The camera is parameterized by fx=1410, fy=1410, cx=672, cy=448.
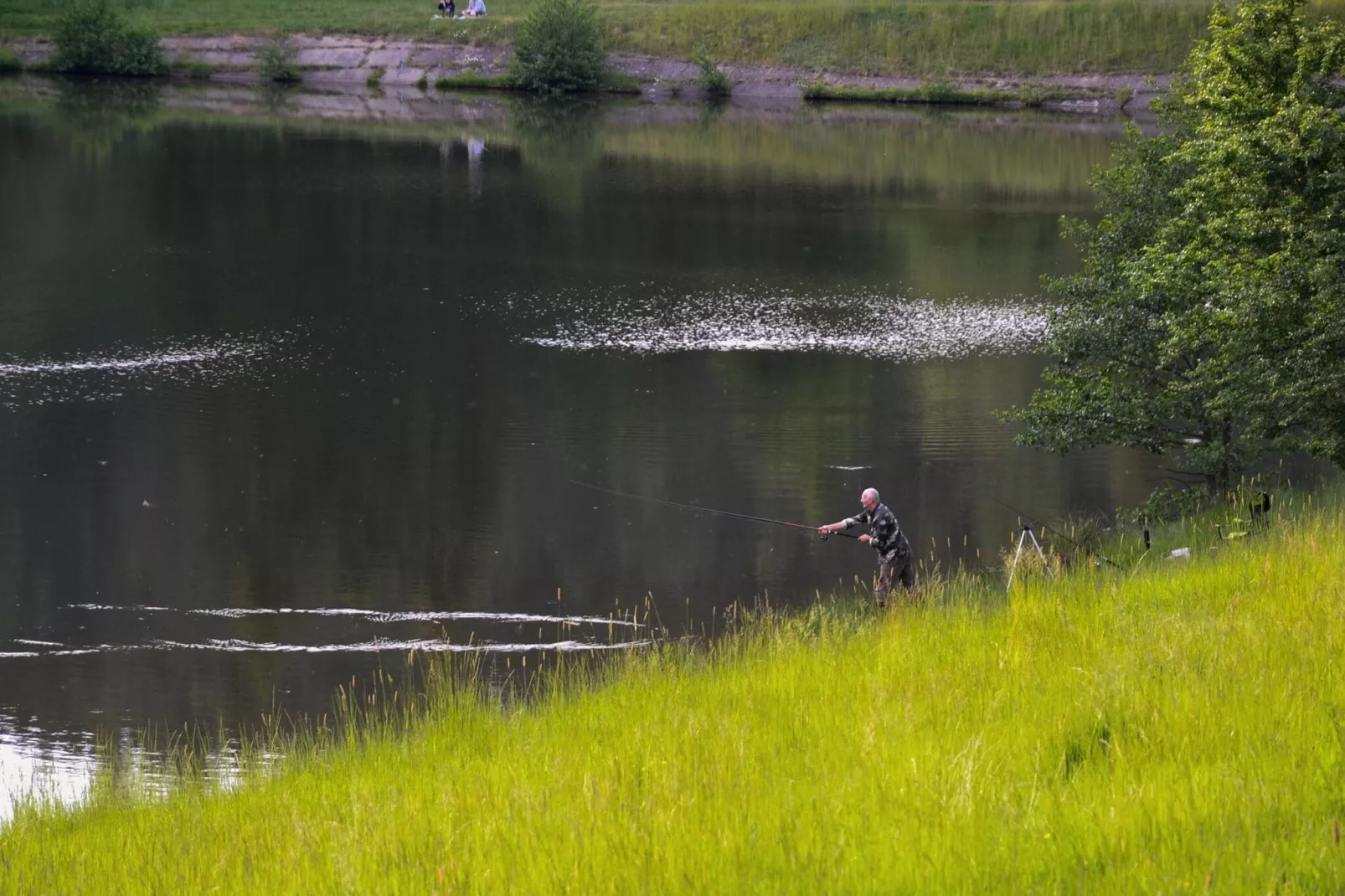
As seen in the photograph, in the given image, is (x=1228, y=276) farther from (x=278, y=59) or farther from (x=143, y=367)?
(x=278, y=59)

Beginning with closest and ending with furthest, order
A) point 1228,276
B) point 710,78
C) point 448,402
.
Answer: point 1228,276 → point 448,402 → point 710,78

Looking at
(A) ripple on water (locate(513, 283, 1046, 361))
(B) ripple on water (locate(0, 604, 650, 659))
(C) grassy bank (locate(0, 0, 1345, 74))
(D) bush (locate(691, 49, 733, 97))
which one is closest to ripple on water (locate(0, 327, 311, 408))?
(A) ripple on water (locate(513, 283, 1046, 361))

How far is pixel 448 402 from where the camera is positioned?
2961 cm

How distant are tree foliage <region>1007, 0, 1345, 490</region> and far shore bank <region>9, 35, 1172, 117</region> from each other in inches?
2624

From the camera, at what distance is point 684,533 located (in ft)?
74.8

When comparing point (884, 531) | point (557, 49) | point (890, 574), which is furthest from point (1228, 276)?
point (557, 49)

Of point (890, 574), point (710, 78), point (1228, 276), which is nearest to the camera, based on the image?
point (1228, 276)

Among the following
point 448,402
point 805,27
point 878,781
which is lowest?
point 448,402

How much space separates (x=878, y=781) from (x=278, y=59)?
87.3 meters

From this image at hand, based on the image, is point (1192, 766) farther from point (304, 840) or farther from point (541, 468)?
point (541, 468)

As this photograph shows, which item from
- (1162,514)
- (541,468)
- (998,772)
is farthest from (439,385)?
(998,772)

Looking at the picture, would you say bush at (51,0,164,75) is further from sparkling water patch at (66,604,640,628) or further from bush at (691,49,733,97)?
sparkling water patch at (66,604,640,628)

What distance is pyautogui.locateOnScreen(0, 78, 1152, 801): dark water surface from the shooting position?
19.3m

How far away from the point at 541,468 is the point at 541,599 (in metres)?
5.79
